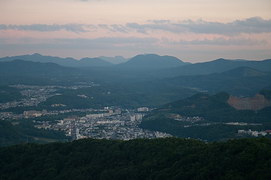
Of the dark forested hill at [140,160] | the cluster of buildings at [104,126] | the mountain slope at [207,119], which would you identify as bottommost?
the cluster of buildings at [104,126]

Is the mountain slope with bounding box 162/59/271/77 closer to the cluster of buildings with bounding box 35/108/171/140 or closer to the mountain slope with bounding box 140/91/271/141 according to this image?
the mountain slope with bounding box 140/91/271/141

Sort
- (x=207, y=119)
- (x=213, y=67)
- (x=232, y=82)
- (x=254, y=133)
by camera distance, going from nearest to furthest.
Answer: (x=254, y=133) < (x=207, y=119) < (x=232, y=82) < (x=213, y=67)

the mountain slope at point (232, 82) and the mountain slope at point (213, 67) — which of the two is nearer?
the mountain slope at point (232, 82)

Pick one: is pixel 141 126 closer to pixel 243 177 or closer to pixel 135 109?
pixel 135 109

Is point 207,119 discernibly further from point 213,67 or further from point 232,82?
point 213,67

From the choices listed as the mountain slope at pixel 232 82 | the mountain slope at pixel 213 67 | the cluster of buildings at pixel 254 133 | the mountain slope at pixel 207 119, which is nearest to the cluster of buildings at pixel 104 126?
the mountain slope at pixel 207 119

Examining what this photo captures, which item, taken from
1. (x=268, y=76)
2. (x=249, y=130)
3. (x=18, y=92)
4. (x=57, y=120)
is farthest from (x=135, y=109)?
(x=268, y=76)

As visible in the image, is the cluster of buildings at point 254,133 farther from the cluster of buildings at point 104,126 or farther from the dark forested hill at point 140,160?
the dark forested hill at point 140,160

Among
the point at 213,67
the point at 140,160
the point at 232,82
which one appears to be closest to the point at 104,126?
the point at 140,160

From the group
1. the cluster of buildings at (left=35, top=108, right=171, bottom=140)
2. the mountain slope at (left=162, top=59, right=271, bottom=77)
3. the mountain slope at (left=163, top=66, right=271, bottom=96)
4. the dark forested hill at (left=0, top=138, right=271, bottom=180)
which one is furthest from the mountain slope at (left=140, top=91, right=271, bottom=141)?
the mountain slope at (left=162, top=59, right=271, bottom=77)
